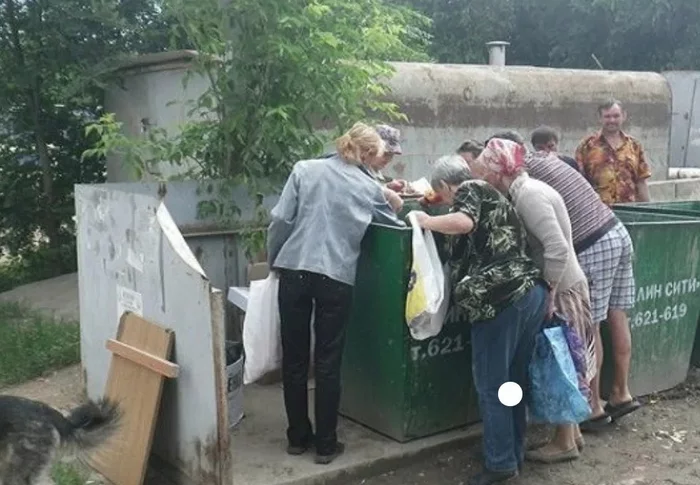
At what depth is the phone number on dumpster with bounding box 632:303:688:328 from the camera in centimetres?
525

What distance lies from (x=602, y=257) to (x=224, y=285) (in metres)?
2.63

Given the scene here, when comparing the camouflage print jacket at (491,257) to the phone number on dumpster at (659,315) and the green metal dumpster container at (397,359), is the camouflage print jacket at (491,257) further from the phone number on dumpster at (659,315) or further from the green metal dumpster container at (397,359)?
the phone number on dumpster at (659,315)

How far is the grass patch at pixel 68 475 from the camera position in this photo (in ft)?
13.6

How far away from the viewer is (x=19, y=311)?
761cm

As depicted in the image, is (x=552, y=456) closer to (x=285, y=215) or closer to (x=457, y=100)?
(x=285, y=215)

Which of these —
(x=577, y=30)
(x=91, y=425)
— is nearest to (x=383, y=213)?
(x=91, y=425)

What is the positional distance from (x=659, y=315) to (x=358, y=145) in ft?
8.34

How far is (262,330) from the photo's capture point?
4375mm

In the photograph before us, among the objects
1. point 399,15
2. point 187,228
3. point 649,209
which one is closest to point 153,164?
point 187,228

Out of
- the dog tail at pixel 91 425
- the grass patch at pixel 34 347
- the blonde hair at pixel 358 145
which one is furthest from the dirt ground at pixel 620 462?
the grass patch at pixel 34 347

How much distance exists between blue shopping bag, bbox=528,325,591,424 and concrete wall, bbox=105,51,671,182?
3.29m

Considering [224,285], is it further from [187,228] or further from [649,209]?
[649,209]

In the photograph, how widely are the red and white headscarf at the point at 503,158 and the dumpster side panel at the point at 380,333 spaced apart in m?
0.56

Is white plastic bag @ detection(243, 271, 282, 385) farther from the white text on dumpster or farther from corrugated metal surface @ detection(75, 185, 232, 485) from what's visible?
the white text on dumpster
